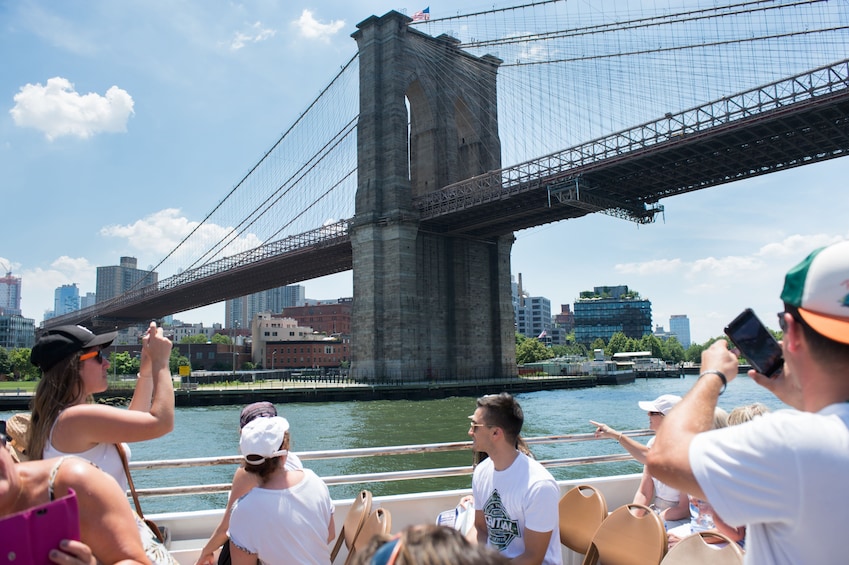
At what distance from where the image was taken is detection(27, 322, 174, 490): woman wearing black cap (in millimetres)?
1920

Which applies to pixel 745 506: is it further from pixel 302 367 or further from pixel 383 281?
pixel 302 367

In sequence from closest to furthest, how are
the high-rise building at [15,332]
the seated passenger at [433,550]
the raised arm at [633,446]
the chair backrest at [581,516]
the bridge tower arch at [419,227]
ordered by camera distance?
the seated passenger at [433,550] < the chair backrest at [581,516] < the raised arm at [633,446] < the bridge tower arch at [419,227] < the high-rise building at [15,332]

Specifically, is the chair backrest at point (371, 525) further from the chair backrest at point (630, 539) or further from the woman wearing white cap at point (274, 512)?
the chair backrest at point (630, 539)

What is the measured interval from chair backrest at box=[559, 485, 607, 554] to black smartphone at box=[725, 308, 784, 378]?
5.68 ft

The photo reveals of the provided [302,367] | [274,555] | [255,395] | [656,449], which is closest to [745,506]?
[656,449]

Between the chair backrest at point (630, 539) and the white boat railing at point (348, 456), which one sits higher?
the white boat railing at point (348, 456)

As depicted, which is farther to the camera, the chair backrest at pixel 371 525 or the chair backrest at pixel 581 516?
the chair backrest at pixel 581 516

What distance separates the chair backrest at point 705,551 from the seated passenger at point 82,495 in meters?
1.79

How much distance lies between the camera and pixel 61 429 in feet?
6.34

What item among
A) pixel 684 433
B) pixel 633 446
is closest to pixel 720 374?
pixel 684 433

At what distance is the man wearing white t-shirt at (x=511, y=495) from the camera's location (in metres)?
2.40

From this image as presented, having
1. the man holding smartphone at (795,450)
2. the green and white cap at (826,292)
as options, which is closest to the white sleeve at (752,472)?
the man holding smartphone at (795,450)

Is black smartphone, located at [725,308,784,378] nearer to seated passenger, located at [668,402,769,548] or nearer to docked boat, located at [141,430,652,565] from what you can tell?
seated passenger, located at [668,402,769,548]

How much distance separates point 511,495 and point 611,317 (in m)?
127
